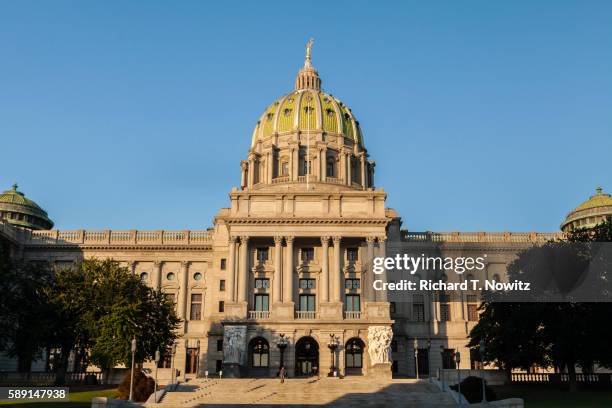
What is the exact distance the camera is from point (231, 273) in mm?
78812

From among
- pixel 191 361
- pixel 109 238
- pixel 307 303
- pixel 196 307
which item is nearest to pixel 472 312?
pixel 307 303

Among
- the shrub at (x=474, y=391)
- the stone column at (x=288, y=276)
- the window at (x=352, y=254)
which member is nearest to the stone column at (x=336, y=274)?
the window at (x=352, y=254)

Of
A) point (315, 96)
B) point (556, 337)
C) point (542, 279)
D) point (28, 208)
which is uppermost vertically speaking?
point (315, 96)

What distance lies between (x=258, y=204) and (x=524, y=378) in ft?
111

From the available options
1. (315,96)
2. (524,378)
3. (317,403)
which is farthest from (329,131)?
(317,403)

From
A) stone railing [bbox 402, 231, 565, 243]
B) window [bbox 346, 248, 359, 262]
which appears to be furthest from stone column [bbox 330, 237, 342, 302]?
stone railing [bbox 402, 231, 565, 243]

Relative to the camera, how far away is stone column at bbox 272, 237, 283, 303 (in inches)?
3076

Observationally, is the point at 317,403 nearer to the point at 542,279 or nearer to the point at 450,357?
the point at 542,279

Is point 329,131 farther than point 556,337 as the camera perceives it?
Yes

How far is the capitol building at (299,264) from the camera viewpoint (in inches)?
2982

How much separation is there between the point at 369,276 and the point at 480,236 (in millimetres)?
22504

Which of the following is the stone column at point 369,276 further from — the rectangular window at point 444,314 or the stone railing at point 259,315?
the rectangular window at point 444,314

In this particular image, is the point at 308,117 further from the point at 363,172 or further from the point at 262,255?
the point at 262,255

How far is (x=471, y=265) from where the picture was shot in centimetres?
9344
